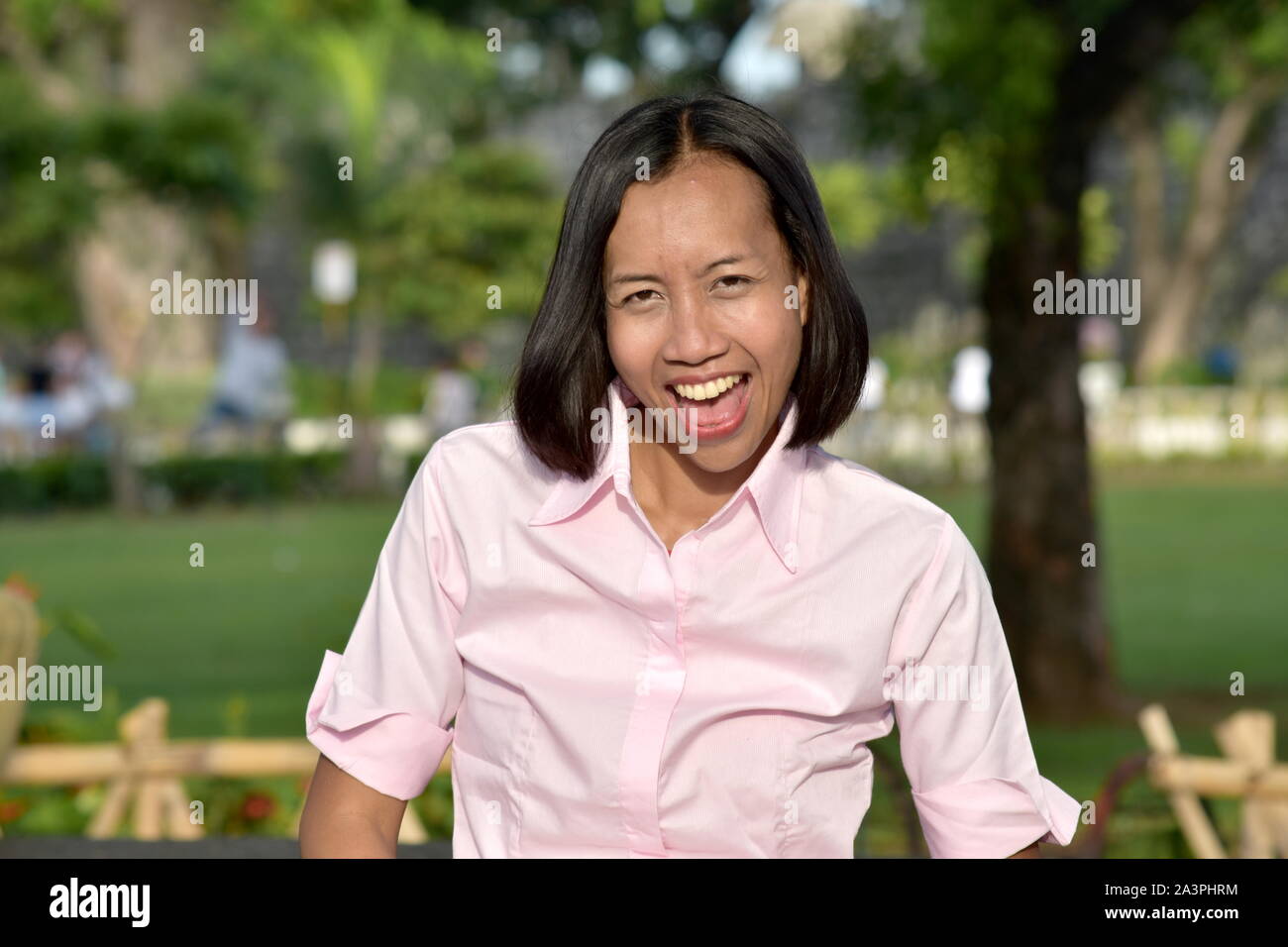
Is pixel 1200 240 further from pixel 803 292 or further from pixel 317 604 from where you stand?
pixel 803 292

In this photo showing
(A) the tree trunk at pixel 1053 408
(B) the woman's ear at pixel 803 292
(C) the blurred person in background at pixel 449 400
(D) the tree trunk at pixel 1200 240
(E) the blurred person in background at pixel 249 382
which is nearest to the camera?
(B) the woman's ear at pixel 803 292

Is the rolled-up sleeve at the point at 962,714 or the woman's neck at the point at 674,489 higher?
the woman's neck at the point at 674,489

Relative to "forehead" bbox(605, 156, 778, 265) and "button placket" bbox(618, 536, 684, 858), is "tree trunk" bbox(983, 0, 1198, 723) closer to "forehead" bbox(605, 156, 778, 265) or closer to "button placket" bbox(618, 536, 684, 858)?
"forehead" bbox(605, 156, 778, 265)

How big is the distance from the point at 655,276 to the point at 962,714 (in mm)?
562

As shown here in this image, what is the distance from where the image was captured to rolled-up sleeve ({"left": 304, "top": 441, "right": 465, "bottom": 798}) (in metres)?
1.92

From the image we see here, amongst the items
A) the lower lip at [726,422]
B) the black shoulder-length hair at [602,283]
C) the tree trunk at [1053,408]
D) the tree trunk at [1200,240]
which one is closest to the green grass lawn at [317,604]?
the tree trunk at [1053,408]

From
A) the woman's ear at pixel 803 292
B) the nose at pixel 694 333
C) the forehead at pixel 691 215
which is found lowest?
the nose at pixel 694 333

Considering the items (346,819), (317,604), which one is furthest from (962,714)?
(317,604)

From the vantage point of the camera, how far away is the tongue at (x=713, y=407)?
6.26 feet

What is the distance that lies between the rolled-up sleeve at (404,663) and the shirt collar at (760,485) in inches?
4.6

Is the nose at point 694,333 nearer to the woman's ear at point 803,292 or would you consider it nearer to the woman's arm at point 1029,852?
the woman's ear at point 803,292

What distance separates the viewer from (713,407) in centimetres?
191

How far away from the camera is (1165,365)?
23844 mm
